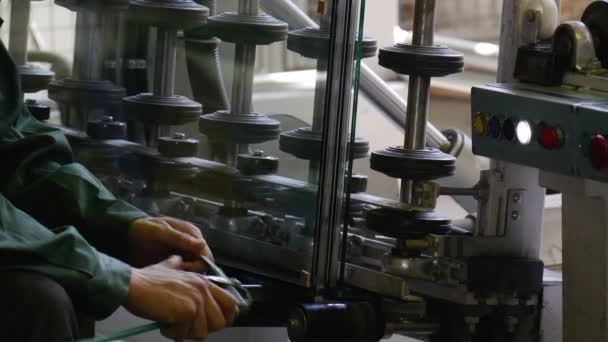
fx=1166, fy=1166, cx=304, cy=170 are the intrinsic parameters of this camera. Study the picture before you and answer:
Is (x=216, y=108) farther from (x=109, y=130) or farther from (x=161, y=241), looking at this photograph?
(x=161, y=241)

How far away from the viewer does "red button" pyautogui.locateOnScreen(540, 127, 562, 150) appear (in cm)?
207

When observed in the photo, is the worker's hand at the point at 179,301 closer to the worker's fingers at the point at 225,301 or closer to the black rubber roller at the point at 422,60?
the worker's fingers at the point at 225,301

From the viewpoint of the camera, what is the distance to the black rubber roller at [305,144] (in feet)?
6.59

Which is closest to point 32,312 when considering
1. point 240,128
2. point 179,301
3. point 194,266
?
point 179,301

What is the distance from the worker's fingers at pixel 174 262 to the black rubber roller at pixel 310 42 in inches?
20.4

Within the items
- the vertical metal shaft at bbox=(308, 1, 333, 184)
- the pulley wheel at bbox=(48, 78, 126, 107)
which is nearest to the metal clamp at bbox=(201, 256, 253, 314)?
the vertical metal shaft at bbox=(308, 1, 333, 184)

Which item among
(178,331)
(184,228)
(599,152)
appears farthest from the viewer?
(599,152)

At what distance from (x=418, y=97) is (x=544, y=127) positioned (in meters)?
0.37

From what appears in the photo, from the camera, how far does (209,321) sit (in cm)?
153

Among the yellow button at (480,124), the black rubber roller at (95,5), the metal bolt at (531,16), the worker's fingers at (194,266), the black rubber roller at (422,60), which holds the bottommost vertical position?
the worker's fingers at (194,266)

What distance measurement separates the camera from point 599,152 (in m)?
1.97

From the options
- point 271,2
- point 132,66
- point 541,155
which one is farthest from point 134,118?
point 541,155

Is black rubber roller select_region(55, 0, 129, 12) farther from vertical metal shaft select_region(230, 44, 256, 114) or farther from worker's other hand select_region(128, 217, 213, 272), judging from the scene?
worker's other hand select_region(128, 217, 213, 272)

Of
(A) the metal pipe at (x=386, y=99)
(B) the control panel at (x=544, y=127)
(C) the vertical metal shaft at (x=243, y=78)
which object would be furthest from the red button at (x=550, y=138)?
(A) the metal pipe at (x=386, y=99)
